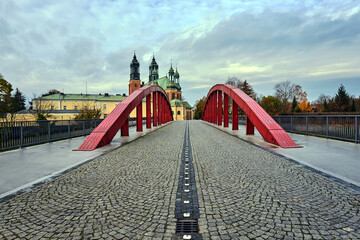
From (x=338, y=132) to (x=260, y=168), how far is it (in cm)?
748

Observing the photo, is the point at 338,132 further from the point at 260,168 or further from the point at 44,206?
the point at 44,206

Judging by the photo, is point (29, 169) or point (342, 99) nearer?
Answer: point (29, 169)

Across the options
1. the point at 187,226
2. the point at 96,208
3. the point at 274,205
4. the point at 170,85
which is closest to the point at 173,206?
the point at 187,226

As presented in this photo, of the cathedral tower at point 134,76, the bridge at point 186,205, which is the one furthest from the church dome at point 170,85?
the bridge at point 186,205

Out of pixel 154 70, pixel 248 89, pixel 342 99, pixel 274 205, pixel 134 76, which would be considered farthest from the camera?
pixel 154 70

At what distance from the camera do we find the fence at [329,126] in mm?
9344

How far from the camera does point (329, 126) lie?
11062mm

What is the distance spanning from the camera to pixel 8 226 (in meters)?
2.59

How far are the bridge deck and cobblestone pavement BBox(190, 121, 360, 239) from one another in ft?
0.03

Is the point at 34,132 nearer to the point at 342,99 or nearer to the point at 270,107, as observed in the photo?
the point at 270,107

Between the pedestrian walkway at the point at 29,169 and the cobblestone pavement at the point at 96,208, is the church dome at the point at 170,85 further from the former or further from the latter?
the cobblestone pavement at the point at 96,208

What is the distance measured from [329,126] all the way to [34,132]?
45.2ft

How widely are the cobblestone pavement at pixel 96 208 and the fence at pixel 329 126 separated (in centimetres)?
866

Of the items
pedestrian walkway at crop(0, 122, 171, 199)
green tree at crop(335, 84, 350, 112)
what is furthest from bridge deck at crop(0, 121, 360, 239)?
green tree at crop(335, 84, 350, 112)
